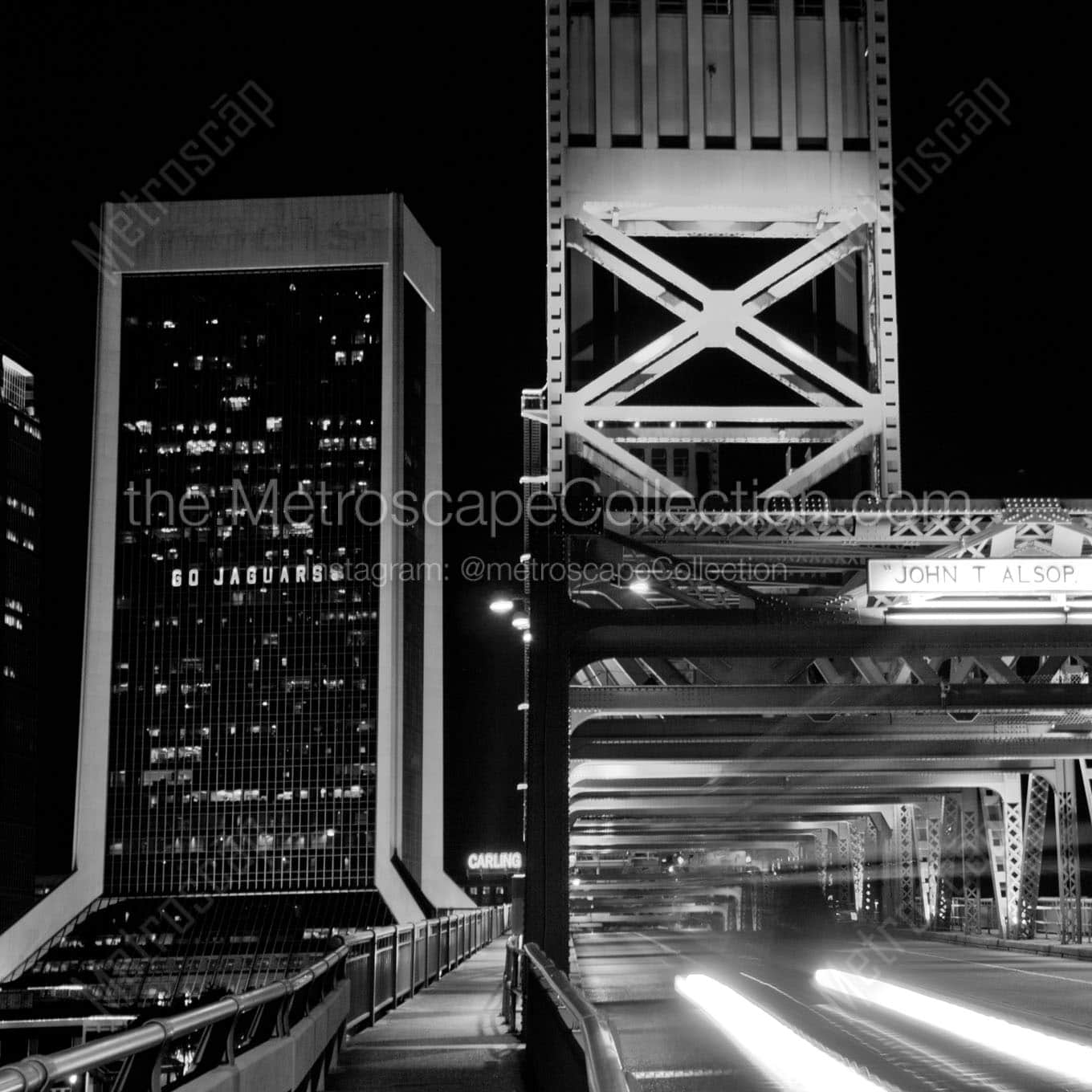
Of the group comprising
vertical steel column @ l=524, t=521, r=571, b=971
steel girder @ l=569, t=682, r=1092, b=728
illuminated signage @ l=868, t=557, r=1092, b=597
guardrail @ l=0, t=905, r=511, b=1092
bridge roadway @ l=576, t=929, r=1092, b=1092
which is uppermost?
illuminated signage @ l=868, t=557, r=1092, b=597

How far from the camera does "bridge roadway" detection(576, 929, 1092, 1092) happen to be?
14227 mm

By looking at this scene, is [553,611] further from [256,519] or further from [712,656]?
[256,519]

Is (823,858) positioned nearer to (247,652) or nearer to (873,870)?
(873,870)

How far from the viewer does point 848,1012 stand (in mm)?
21328

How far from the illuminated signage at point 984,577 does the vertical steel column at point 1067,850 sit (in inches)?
1100

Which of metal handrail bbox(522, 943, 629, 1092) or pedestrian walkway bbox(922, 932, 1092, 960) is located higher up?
metal handrail bbox(522, 943, 629, 1092)

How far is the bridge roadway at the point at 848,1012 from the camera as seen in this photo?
1423cm

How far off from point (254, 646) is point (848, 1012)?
162824mm

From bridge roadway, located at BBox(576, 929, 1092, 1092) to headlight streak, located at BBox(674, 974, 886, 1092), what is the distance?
0.60 ft

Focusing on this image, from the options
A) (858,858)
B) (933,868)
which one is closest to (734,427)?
(933,868)

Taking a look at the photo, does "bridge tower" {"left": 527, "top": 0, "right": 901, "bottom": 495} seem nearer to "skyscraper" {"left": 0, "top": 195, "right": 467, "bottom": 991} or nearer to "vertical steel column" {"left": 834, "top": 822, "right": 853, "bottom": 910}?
"vertical steel column" {"left": 834, "top": 822, "right": 853, "bottom": 910}

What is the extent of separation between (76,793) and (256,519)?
34.7 metres

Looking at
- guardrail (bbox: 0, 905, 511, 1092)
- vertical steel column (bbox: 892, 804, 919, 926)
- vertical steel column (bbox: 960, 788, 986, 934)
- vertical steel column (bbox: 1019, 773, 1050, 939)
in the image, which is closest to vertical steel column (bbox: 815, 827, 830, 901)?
vertical steel column (bbox: 892, 804, 919, 926)

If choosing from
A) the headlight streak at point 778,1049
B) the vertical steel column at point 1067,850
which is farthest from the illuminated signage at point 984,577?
the vertical steel column at point 1067,850
